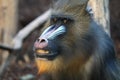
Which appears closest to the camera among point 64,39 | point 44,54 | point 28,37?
point 44,54

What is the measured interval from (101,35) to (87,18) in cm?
19

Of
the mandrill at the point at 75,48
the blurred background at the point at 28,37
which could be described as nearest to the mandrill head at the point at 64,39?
the mandrill at the point at 75,48

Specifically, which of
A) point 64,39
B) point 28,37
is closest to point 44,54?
point 64,39

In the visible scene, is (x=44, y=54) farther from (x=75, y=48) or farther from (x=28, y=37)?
(x=28, y=37)

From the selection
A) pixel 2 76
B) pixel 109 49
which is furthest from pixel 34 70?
pixel 109 49

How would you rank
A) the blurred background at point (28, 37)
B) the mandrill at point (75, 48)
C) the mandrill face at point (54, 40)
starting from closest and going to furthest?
1. the mandrill face at point (54, 40)
2. the mandrill at point (75, 48)
3. the blurred background at point (28, 37)

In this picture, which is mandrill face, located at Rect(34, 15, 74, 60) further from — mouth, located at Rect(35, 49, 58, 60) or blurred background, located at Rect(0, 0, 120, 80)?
blurred background, located at Rect(0, 0, 120, 80)

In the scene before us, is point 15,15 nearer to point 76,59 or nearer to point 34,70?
point 34,70

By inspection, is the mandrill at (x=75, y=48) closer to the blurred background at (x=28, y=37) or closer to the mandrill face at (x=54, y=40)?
the mandrill face at (x=54, y=40)

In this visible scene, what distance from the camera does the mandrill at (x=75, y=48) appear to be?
379 cm

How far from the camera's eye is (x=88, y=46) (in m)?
3.89

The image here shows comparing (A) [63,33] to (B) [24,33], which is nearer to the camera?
(A) [63,33]

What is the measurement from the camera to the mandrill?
379 cm

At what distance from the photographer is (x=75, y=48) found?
12.7 ft
